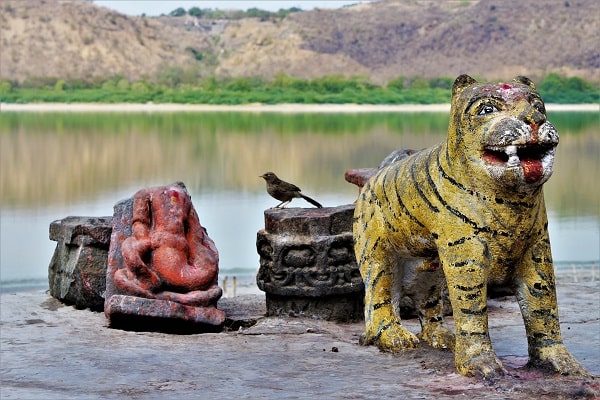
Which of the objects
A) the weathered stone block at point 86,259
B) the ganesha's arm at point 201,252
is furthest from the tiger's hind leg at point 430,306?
the weathered stone block at point 86,259

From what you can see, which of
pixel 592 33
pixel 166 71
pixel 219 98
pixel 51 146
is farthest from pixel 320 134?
pixel 166 71

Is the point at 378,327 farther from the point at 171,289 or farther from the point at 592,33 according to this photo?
the point at 592,33

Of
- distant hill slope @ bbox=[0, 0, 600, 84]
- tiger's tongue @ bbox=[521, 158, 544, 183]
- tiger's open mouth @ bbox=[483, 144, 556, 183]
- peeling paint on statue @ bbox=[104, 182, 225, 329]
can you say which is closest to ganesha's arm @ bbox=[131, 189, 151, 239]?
peeling paint on statue @ bbox=[104, 182, 225, 329]

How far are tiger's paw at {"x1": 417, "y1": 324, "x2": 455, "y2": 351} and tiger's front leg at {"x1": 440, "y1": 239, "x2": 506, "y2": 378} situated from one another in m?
0.84

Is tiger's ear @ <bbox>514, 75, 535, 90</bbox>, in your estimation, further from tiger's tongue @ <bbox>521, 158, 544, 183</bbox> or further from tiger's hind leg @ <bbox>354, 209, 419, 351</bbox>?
tiger's hind leg @ <bbox>354, 209, 419, 351</bbox>

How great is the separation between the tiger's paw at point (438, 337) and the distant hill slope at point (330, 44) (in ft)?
216

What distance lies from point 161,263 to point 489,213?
8.51 ft

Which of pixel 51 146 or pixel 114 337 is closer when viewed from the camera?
pixel 114 337

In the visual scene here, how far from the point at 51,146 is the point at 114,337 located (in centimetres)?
3563

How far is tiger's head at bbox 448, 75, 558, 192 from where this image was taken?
270 inches

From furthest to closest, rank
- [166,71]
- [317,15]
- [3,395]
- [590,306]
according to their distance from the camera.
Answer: [317,15], [166,71], [590,306], [3,395]

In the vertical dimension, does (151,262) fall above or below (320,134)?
above

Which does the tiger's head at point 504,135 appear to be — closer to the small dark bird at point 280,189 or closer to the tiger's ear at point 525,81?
the tiger's ear at point 525,81

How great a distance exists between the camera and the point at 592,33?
76.9 meters
